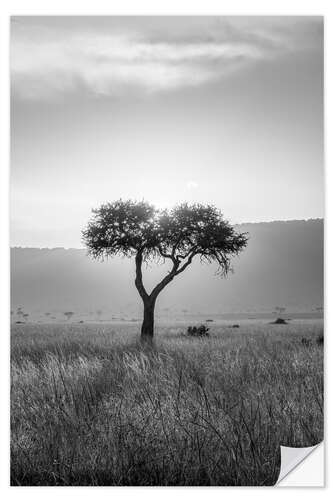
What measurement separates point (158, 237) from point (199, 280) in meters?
1.16

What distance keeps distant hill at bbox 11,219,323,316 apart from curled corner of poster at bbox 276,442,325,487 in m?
1.54

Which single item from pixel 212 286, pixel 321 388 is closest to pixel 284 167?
pixel 212 286

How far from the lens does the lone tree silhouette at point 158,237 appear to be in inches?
227

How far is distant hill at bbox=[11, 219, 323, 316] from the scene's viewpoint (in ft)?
17.3

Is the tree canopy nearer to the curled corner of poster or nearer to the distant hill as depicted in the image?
the distant hill

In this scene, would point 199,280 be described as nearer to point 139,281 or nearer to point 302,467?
point 139,281

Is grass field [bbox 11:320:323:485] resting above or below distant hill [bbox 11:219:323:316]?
below

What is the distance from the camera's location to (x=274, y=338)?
20.4 feet

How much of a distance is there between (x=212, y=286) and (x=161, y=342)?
3.26ft

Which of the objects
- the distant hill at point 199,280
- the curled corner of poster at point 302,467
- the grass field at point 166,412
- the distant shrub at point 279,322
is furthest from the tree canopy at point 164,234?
the curled corner of poster at point 302,467

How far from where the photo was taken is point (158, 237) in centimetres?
713

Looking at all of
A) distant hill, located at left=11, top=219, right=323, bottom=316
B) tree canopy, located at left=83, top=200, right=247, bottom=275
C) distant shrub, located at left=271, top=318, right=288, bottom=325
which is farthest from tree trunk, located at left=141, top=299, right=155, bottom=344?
distant shrub, located at left=271, top=318, right=288, bottom=325

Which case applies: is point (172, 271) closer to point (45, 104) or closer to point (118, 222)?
point (118, 222)
